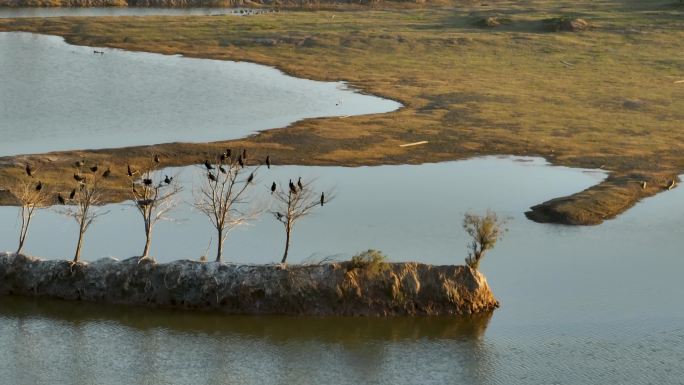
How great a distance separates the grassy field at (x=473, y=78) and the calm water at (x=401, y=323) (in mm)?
6367

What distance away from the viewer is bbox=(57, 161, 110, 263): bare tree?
49.1m

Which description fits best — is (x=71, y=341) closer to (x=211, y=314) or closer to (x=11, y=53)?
(x=211, y=314)

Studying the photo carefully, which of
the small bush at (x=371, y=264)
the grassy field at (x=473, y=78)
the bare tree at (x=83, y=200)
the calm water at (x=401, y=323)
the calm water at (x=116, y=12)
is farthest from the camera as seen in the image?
the calm water at (x=116, y=12)

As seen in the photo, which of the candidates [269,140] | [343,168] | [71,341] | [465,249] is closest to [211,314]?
[71,341]

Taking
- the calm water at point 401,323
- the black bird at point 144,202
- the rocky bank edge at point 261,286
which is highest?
the black bird at point 144,202

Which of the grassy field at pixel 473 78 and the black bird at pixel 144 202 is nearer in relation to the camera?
the black bird at pixel 144 202

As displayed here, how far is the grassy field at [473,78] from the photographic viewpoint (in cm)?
7712

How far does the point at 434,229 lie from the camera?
200ft

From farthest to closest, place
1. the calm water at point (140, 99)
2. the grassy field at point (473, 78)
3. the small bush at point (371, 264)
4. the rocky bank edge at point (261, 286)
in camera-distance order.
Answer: the calm water at point (140, 99) < the grassy field at point (473, 78) < the small bush at point (371, 264) < the rocky bank edge at point (261, 286)

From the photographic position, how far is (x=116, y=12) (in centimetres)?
17162

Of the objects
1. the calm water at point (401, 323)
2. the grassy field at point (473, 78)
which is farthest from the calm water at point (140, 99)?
the calm water at point (401, 323)

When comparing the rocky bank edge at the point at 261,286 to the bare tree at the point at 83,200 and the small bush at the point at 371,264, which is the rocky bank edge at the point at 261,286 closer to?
the small bush at the point at 371,264

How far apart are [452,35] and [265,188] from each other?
236 ft

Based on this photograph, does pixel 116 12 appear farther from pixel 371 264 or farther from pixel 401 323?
pixel 401 323
